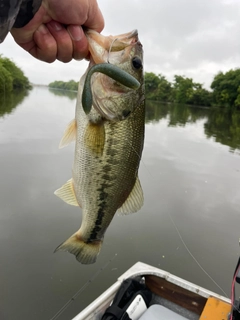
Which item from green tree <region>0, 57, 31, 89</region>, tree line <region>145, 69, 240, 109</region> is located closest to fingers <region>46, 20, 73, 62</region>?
tree line <region>145, 69, 240, 109</region>

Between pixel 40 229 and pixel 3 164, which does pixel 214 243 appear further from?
pixel 3 164

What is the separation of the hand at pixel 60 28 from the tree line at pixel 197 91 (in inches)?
2631

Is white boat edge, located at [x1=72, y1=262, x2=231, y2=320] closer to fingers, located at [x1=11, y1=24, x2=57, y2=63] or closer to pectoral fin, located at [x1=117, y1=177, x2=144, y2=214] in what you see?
pectoral fin, located at [x1=117, y1=177, x2=144, y2=214]

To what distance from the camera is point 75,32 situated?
158 cm

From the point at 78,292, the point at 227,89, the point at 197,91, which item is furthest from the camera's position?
the point at 197,91

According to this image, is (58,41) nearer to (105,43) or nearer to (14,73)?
(105,43)

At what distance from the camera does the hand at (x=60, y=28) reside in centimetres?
150

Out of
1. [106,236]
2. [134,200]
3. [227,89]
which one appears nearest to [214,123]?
[106,236]

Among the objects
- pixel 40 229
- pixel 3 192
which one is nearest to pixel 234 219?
pixel 40 229

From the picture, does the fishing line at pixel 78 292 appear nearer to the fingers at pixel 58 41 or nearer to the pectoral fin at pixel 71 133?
the pectoral fin at pixel 71 133

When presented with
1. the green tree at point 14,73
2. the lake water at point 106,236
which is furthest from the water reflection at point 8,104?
the green tree at point 14,73

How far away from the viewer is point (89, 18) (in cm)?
160

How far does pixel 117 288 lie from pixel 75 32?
2.39 metres

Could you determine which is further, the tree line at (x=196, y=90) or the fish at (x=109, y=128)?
the tree line at (x=196, y=90)
